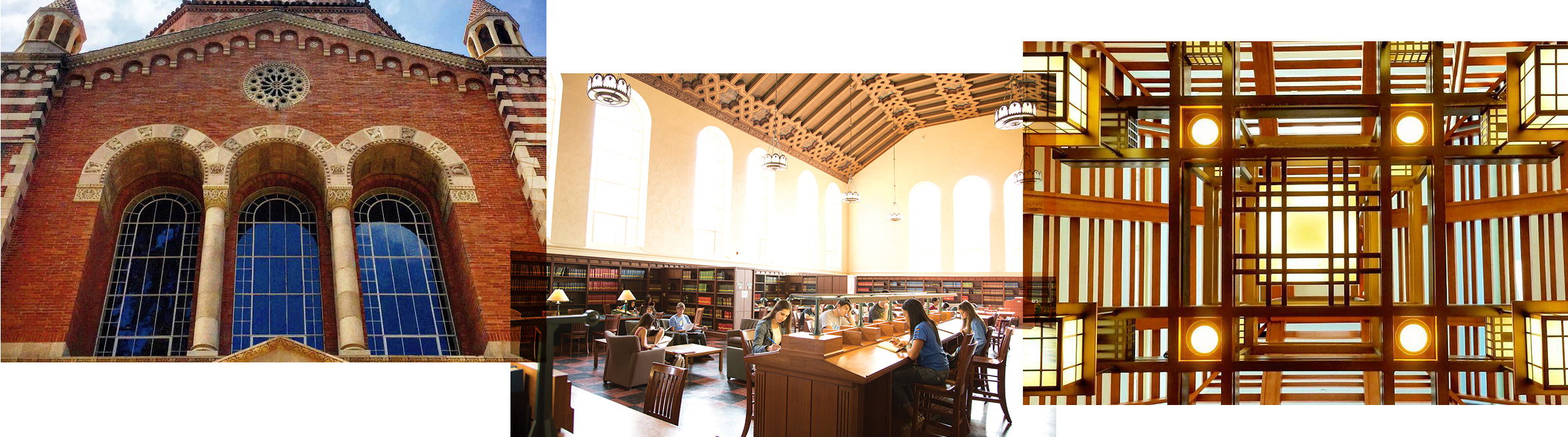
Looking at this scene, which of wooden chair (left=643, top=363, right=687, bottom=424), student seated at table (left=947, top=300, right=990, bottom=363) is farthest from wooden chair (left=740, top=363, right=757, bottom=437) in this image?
student seated at table (left=947, top=300, right=990, bottom=363)

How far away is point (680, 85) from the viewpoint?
6191mm

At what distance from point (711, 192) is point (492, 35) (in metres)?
2.60

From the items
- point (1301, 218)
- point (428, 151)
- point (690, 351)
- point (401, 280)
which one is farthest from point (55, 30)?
point (1301, 218)

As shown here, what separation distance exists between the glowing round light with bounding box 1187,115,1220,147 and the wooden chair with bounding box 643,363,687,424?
3.02m

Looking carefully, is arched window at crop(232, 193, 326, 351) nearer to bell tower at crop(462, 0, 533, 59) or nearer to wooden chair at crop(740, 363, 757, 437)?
bell tower at crop(462, 0, 533, 59)

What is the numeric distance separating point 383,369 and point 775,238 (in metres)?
3.42

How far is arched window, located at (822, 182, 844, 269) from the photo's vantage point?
7.89 m

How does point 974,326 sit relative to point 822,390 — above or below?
above

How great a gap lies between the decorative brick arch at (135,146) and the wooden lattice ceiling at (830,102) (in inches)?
167

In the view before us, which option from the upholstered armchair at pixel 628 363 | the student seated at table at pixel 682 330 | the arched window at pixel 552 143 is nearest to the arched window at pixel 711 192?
the student seated at table at pixel 682 330

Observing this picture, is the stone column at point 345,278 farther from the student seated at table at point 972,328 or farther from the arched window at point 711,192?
the student seated at table at point 972,328

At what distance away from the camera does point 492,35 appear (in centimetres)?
683

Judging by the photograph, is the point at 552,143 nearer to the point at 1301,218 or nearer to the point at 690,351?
the point at 690,351

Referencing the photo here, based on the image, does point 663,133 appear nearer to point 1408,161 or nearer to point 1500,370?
point 1408,161
